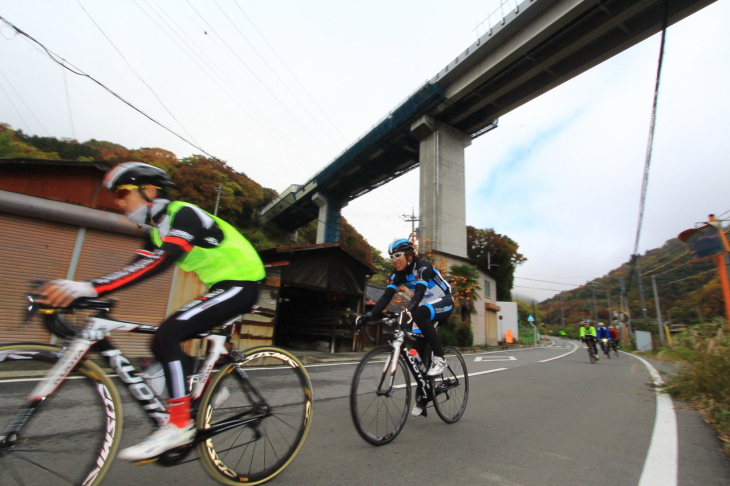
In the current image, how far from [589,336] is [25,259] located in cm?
1769

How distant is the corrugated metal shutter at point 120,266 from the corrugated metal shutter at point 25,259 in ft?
1.13

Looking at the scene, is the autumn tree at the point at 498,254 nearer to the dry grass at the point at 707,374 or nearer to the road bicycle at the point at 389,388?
the dry grass at the point at 707,374

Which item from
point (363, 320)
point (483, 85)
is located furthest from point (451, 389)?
point (483, 85)

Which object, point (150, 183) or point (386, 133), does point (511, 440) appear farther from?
point (386, 133)

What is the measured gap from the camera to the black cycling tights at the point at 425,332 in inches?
140

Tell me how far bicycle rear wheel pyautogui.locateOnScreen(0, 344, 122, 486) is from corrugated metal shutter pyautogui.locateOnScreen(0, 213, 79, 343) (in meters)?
7.52

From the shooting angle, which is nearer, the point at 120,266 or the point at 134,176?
the point at 134,176

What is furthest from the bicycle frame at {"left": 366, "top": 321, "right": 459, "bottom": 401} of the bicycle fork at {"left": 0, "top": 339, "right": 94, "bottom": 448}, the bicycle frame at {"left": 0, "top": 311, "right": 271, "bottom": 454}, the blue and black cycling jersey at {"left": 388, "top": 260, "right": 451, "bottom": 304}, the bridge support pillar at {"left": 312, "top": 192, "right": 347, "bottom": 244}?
the bridge support pillar at {"left": 312, "top": 192, "right": 347, "bottom": 244}

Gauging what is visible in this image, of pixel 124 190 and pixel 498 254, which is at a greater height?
pixel 498 254

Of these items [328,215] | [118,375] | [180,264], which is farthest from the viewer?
[328,215]

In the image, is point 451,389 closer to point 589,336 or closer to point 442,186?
point 589,336

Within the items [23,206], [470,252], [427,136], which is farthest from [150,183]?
[470,252]

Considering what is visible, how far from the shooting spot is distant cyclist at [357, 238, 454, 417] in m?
3.53

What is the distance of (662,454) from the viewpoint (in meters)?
2.90
